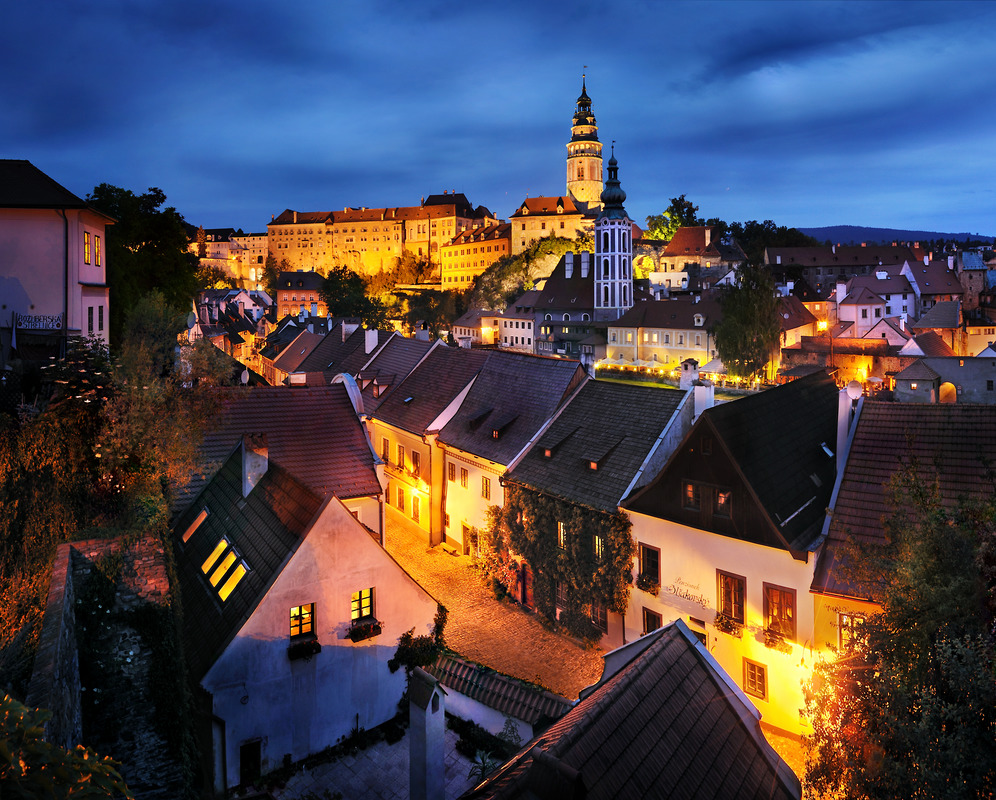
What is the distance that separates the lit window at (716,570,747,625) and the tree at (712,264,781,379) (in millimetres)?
39653

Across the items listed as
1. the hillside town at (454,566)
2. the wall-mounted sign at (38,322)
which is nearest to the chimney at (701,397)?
the hillside town at (454,566)

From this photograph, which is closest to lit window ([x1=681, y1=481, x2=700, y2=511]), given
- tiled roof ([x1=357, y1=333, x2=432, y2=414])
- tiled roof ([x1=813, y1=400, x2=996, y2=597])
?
tiled roof ([x1=813, y1=400, x2=996, y2=597])

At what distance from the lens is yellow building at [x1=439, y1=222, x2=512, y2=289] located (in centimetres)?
14050

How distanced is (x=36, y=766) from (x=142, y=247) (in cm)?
3412

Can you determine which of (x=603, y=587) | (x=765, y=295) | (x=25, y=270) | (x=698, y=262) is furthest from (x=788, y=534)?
(x=698, y=262)

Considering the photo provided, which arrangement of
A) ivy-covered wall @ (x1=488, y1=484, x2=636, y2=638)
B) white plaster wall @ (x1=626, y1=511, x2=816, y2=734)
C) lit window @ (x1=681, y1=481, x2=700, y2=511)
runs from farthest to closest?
ivy-covered wall @ (x1=488, y1=484, x2=636, y2=638) → lit window @ (x1=681, y1=481, x2=700, y2=511) → white plaster wall @ (x1=626, y1=511, x2=816, y2=734)

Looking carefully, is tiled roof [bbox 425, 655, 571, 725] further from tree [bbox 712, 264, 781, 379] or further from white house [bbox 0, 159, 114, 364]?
tree [bbox 712, 264, 781, 379]

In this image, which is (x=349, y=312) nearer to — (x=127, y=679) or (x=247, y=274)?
(x=127, y=679)

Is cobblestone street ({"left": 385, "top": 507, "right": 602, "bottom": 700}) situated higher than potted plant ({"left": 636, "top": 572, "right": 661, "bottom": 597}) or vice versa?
potted plant ({"left": 636, "top": 572, "right": 661, "bottom": 597})

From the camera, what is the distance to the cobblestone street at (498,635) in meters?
18.3

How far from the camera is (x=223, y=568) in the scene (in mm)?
14516

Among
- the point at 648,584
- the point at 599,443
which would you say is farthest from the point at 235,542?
the point at 599,443

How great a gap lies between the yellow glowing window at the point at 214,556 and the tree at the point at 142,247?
740 inches

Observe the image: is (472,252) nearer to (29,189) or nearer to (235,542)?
(29,189)
